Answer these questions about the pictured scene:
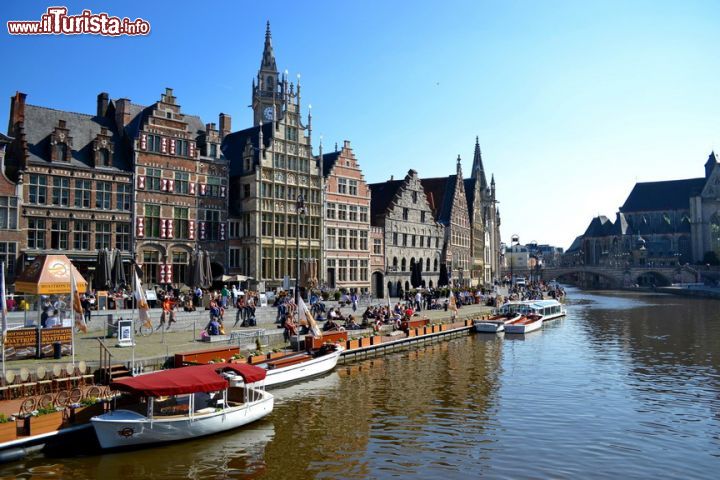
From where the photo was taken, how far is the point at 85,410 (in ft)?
55.4

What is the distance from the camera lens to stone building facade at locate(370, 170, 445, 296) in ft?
207

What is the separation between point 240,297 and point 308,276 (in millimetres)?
10276

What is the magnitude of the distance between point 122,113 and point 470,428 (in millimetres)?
34609

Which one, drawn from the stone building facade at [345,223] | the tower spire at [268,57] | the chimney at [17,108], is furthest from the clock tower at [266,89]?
the chimney at [17,108]

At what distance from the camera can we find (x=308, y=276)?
154ft

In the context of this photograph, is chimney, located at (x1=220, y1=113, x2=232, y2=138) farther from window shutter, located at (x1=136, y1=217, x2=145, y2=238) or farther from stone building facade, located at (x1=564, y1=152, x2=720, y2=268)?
stone building facade, located at (x1=564, y1=152, x2=720, y2=268)

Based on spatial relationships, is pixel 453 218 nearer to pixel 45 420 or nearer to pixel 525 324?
pixel 525 324

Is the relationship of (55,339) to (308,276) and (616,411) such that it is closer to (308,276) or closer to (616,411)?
(616,411)

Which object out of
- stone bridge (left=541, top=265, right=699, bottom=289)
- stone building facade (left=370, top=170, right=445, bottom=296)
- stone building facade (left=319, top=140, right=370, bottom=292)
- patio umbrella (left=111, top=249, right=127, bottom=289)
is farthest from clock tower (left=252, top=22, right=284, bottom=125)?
stone bridge (left=541, top=265, right=699, bottom=289)

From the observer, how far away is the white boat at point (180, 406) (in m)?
16.5

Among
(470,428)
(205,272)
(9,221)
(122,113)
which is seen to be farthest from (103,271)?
(470,428)

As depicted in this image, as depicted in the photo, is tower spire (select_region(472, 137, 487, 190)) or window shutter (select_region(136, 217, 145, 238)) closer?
window shutter (select_region(136, 217, 145, 238))

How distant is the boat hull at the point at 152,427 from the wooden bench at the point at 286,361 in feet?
19.6

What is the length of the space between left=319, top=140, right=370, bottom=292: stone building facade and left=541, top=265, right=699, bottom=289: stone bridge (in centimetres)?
8673
